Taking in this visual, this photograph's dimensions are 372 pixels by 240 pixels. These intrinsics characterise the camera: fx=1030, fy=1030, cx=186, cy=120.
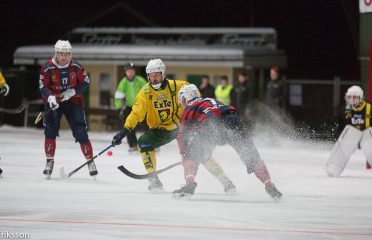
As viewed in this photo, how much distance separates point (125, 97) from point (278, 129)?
5.14 meters

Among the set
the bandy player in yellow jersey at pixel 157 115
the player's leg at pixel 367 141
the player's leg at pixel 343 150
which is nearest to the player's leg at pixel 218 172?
the bandy player in yellow jersey at pixel 157 115

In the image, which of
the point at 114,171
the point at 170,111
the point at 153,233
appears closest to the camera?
the point at 153,233

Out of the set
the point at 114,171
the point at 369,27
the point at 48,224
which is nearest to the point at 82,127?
the point at 114,171

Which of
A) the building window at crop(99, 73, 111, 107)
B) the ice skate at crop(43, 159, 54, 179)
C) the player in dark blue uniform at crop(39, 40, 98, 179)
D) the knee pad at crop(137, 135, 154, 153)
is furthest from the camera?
the building window at crop(99, 73, 111, 107)

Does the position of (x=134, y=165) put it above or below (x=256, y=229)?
below

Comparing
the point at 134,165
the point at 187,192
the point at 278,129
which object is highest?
the point at 187,192

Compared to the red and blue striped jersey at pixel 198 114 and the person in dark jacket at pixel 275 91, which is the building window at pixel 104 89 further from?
the red and blue striped jersey at pixel 198 114

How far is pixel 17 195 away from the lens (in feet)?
37.9

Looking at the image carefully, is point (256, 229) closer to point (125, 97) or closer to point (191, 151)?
point (191, 151)

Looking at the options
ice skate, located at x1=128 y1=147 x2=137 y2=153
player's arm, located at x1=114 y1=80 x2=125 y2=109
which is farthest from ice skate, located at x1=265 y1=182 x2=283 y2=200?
→ player's arm, located at x1=114 y1=80 x2=125 y2=109

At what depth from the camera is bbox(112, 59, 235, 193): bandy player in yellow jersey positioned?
1164cm

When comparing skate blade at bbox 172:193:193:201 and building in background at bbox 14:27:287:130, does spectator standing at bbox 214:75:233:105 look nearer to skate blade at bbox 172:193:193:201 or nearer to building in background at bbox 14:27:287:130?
building in background at bbox 14:27:287:130

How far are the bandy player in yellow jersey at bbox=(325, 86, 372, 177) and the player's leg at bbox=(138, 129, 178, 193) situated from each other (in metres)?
3.05

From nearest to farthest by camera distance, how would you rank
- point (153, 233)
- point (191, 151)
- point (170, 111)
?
point (153, 233)
point (191, 151)
point (170, 111)
